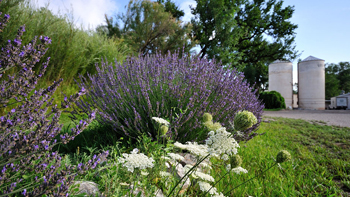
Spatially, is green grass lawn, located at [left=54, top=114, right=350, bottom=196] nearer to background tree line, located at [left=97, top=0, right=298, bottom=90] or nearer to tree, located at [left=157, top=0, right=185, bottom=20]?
background tree line, located at [left=97, top=0, right=298, bottom=90]

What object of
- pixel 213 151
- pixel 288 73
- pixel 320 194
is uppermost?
pixel 288 73

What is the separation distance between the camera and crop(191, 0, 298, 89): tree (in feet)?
50.7

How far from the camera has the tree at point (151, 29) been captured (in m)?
14.9

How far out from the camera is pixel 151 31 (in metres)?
15.1

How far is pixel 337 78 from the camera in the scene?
36906 mm

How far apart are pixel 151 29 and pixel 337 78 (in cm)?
3734

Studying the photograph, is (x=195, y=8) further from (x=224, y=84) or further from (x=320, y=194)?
(x=320, y=194)

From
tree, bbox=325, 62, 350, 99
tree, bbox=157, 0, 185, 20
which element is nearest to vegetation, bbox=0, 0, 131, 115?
tree, bbox=157, 0, 185, 20

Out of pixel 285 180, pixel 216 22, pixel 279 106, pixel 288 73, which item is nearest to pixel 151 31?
pixel 216 22

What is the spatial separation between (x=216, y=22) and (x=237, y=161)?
623 inches

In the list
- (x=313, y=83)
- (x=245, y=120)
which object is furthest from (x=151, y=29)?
(x=245, y=120)

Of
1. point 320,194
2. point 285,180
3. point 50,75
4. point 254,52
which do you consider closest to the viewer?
point 320,194

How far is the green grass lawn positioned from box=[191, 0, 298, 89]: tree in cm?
1196

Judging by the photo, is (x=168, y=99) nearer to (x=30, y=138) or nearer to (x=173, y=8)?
(x=30, y=138)
